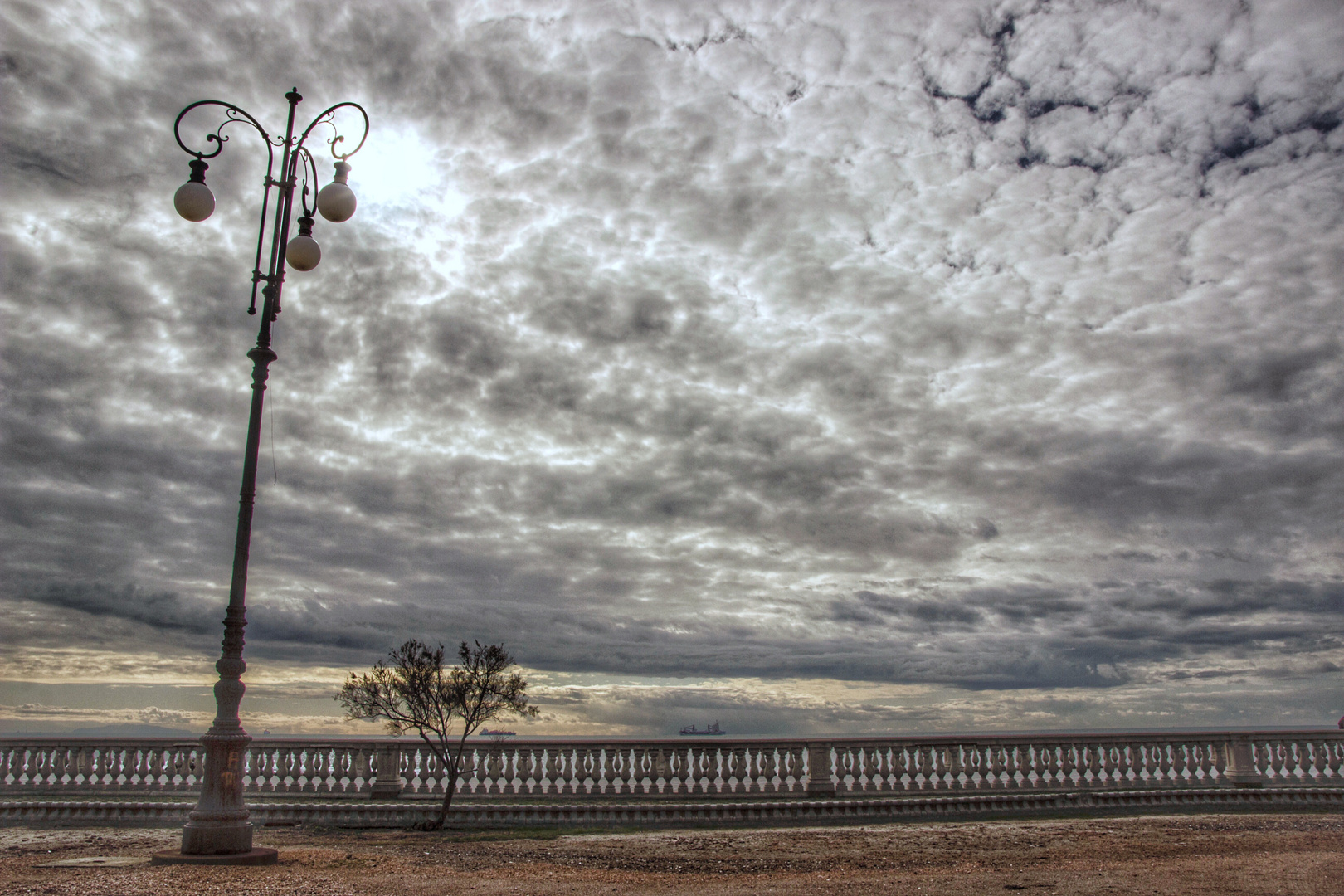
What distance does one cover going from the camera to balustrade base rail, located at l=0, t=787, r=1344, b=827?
16469 millimetres

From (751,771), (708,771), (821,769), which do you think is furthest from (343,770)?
(821,769)

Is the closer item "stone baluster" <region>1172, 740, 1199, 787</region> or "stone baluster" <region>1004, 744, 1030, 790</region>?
"stone baluster" <region>1004, 744, 1030, 790</region>

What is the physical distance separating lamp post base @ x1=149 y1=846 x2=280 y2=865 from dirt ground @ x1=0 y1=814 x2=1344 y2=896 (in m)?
0.33

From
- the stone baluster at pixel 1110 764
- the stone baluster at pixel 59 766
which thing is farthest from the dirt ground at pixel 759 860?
the stone baluster at pixel 59 766

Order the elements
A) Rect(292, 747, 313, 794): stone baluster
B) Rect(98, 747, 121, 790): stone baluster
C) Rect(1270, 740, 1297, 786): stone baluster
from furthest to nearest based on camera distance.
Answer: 1. Rect(1270, 740, 1297, 786): stone baluster
2. Rect(98, 747, 121, 790): stone baluster
3. Rect(292, 747, 313, 794): stone baluster

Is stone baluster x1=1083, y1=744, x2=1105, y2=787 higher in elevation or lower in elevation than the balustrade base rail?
higher

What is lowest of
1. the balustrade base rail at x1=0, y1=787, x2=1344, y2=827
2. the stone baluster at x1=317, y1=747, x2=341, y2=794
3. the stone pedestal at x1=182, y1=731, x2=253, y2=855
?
the balustrade base rail at x1=0, y1=787, x2=1344, y2=827

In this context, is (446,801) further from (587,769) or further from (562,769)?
(587,769)

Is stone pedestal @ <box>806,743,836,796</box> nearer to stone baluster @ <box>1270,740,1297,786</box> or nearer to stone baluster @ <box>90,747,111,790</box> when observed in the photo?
stone baluster @ <box>1270,740,1297,786</box>

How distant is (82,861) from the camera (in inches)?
413

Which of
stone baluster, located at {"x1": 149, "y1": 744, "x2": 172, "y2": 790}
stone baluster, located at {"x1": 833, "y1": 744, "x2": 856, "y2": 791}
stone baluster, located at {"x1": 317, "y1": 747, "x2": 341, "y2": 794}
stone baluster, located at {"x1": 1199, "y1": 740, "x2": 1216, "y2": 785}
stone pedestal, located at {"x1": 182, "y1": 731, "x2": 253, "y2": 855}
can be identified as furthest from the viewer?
stone baluster, located at {"x1": 1199, "y1": 740, "x2": 1216, "y2": 785}

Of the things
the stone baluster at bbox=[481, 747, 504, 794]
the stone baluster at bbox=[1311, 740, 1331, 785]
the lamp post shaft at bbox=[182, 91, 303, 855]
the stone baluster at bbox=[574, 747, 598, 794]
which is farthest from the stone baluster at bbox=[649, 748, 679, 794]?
the stone baluster at bbox=[1311, 740, 1331, 785]

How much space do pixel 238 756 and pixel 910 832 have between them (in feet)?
36.5

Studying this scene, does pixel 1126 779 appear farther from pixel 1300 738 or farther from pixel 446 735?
pixel 446 735
